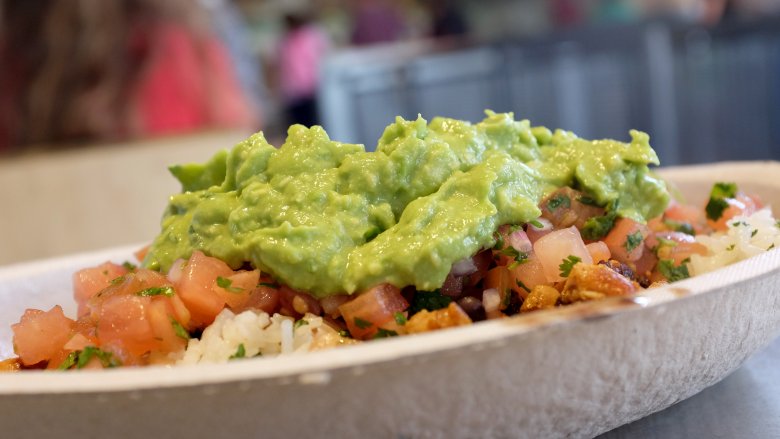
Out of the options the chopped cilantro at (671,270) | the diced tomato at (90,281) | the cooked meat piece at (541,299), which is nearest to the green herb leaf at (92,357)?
the diced tomato at (90,281)

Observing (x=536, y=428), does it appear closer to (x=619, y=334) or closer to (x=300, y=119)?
(x=619, y=334)

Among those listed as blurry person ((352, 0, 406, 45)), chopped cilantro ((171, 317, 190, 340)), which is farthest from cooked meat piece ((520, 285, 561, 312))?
blurry person ((352, 0, 406, 45))

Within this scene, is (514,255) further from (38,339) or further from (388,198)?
(38,339)

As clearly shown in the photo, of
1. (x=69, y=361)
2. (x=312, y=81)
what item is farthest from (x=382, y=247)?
(x=312, y=81)

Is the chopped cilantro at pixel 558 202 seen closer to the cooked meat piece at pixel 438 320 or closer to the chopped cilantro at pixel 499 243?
the chopped cilantro at pixel 499 243

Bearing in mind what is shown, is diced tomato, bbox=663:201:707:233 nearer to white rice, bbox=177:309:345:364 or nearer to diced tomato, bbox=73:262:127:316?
white rice, bbox=177:309:345:364
